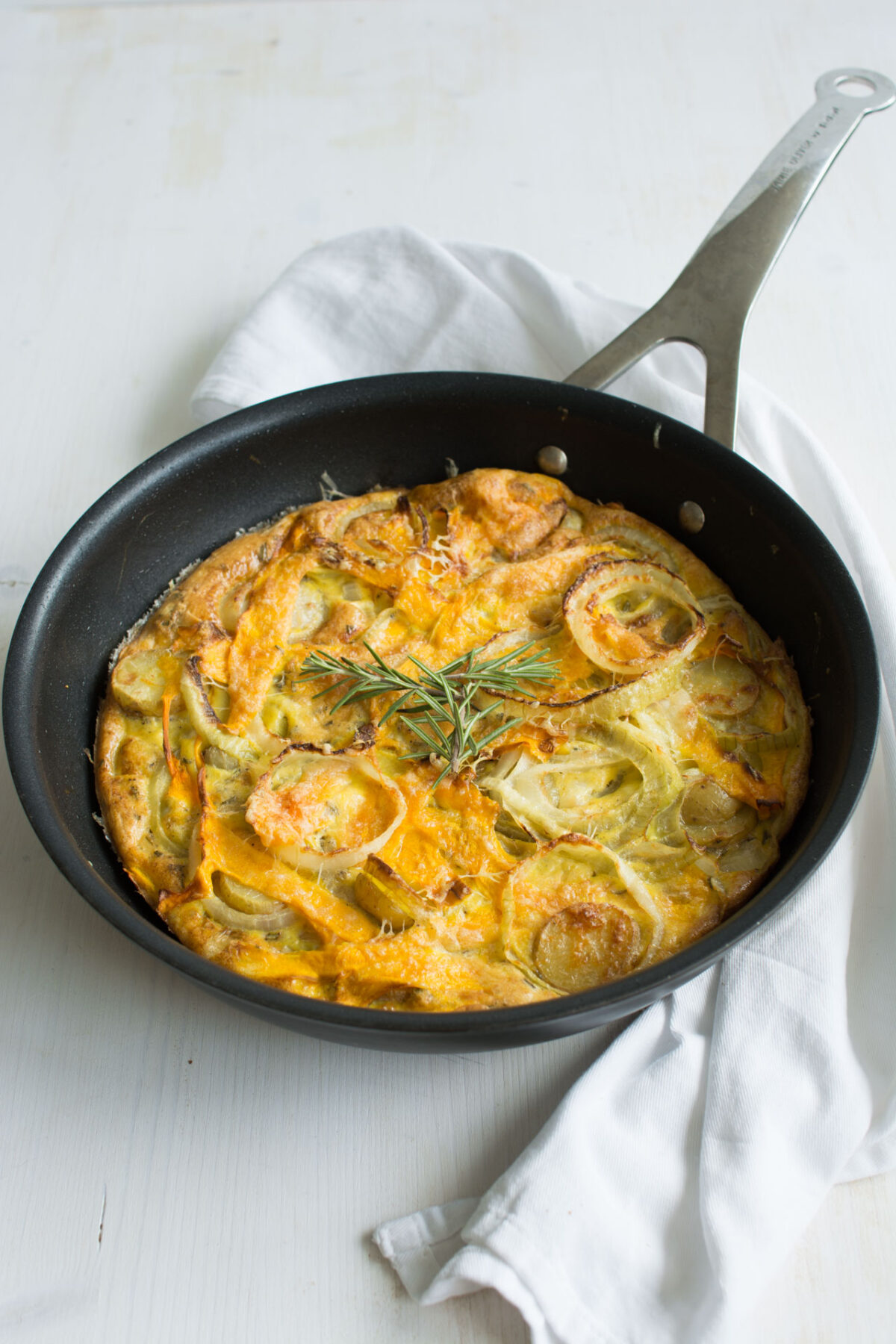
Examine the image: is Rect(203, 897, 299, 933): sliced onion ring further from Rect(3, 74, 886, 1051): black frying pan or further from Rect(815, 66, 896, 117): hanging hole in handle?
Rect(815, 66, 896, 117): hanging hole in handle

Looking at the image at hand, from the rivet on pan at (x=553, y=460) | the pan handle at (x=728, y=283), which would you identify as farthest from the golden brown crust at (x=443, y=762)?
the pan handle at (x=728, y=283)

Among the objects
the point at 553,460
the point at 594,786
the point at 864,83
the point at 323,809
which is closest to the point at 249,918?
the point at 323,809

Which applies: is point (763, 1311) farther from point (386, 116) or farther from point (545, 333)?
point (386, 116)

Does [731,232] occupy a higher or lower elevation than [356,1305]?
higher

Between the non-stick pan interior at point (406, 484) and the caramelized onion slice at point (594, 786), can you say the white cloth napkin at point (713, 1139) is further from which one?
the caramelized onion slice at point (594, 786)

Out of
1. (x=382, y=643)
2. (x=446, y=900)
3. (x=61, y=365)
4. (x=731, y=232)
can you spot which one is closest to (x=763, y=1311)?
(x=446, y=900)

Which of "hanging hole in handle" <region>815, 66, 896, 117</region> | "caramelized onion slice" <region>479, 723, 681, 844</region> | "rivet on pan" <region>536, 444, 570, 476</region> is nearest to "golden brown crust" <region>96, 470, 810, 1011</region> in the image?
"caramelized onion slice" <region>479, 723, 681, 844</region>

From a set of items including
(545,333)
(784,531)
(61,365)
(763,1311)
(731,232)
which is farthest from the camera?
(61,365)
